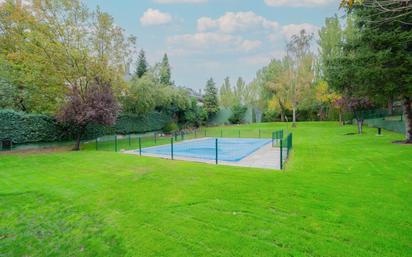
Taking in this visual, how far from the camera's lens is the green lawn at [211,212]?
277 centimetres

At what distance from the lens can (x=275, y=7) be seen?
14391mm

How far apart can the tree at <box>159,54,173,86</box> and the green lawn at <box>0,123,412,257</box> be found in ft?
54.7

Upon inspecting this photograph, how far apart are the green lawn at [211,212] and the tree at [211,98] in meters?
23.8

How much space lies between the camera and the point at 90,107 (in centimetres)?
1155

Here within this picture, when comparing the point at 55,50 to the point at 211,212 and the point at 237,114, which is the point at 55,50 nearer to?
the point at 211,212

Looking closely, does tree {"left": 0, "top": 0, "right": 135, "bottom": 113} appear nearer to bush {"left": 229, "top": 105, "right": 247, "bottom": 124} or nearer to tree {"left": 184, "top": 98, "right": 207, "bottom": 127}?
tree {"left": 184, "top": 98, "right": 207, "bottom": 127}

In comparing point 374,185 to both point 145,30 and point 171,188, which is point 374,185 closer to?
point 171,188

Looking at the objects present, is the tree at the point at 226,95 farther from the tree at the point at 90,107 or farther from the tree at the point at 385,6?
the tree at the point at 385,6

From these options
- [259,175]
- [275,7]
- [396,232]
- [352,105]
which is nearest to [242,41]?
[275,7]

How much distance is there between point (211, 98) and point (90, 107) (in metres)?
19.8

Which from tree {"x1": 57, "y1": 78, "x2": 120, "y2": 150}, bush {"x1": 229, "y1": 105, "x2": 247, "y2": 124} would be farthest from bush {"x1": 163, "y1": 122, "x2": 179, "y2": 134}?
bush {"x1": 229, "y1": 105, "x2": 247, "y2": 124}

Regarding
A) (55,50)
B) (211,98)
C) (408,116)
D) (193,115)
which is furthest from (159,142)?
(211,98)

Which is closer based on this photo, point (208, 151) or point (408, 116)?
point (408, 116)

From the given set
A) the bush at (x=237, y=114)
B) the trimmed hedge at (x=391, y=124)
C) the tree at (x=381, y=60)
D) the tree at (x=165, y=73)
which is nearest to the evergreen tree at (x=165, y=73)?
the tree at (x=165, y=73)
